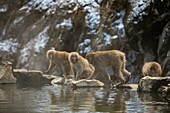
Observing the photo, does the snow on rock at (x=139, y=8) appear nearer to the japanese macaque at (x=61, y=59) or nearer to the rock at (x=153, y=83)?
the japanese macaque at (x=61, y=59)

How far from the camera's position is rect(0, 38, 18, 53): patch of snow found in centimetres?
1973

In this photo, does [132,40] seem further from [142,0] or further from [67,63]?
[67,63]

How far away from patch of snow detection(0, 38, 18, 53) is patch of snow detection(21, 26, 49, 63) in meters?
0.98

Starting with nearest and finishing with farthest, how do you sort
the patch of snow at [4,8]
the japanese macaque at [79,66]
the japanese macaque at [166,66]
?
the japanese macaque at [79,66]
the japanese macaque at [166,66]
the patch of snow at [4,8]

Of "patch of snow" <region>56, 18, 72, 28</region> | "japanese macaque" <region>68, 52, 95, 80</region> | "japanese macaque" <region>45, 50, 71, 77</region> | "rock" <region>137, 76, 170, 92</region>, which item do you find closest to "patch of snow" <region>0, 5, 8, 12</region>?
"patch of snow" <region>56, 18, 72, 28</region>

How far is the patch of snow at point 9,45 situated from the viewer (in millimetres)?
19728

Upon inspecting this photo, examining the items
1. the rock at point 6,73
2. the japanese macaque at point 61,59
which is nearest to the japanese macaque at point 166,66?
the japanese macaque at point 61,59

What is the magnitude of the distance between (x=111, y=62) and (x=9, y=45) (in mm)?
11802

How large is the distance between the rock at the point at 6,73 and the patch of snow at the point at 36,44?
629cm

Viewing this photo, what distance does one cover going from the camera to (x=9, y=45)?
2025cm

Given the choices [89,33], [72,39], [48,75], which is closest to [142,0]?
[89,33]

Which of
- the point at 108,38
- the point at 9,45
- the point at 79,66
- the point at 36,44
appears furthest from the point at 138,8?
the point at 9,45

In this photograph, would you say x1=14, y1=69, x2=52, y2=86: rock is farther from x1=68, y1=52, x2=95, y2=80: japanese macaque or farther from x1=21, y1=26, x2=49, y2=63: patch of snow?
x1=21, y1=26, x2=49, y2=63: patch of snow

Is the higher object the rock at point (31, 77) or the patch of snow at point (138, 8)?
the patch of snow at point (138, 8)
